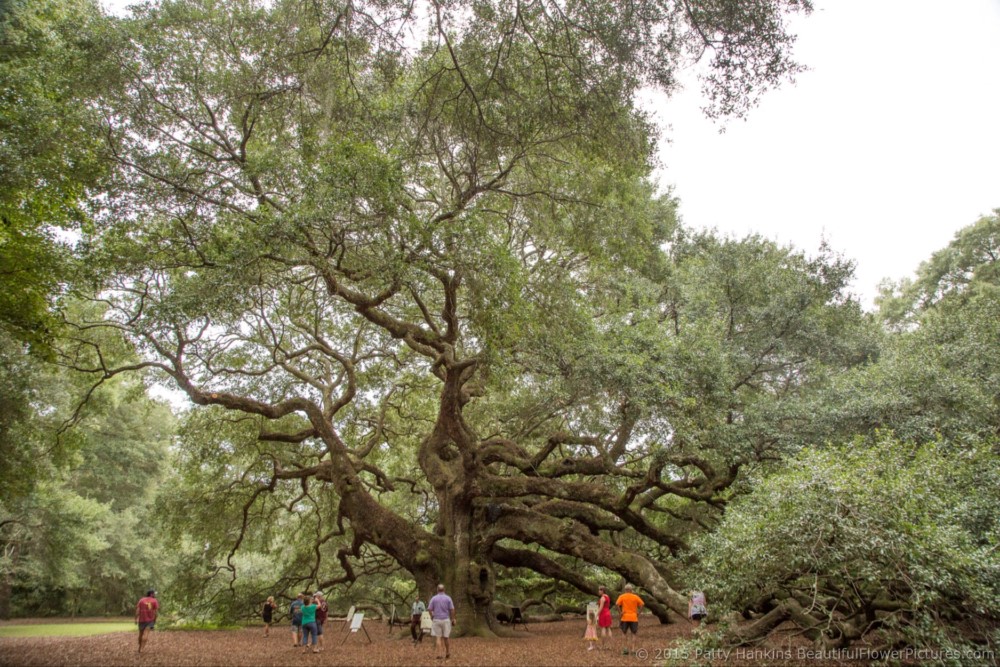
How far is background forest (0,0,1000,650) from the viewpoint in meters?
6.31

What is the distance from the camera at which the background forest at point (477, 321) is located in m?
6.31

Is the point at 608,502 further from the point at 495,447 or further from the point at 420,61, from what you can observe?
the point at 420,61

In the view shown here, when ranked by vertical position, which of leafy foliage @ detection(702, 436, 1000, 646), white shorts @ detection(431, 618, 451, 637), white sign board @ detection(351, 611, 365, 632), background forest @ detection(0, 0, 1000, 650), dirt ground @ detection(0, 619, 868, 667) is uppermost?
background forest @ detection(0, 0, 1000, 650)

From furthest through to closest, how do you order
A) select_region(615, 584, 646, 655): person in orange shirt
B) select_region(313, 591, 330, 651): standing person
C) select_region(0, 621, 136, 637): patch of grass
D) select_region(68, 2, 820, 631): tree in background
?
select_region(0, 621, 136, 637): patch of grass, select_region(615, 584, 646, 655): person in orange shirt, select_region(313, 591, 330, 651): standing person, select_region(68, 2, 820, 631): tree in background

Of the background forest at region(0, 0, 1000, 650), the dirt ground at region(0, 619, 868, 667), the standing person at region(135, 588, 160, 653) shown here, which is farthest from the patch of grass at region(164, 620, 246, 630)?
the standing person at region(135, 588, 160, 653)

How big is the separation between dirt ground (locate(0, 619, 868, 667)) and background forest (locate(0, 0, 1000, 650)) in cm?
65

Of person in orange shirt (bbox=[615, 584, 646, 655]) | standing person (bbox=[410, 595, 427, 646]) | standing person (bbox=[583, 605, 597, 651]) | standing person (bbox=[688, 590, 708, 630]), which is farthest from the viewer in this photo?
standing person (bbox=[410, 595, 427, 646])

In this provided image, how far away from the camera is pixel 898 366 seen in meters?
9.98

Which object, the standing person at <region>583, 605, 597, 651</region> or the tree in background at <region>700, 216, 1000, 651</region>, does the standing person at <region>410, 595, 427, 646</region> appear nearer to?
the standing person at <region>583, 605, 597, 651</region>

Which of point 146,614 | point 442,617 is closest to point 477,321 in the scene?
point 442,617

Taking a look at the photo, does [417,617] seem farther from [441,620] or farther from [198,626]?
[198,626]

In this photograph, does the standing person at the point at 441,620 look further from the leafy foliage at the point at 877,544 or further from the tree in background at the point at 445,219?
the leafy foliage at the point at 877,544

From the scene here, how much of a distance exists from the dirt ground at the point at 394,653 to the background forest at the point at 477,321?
651mm

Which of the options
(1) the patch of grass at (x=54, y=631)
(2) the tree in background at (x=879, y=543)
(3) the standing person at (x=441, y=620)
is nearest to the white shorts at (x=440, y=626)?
(3) the standing person at (x=441, y=620)
